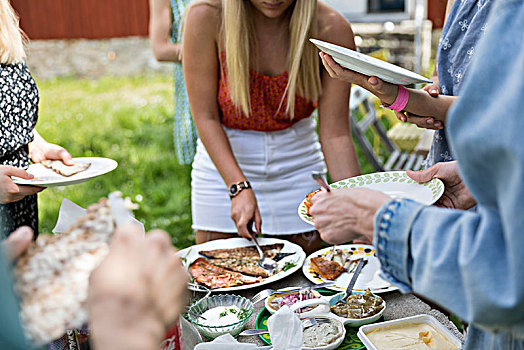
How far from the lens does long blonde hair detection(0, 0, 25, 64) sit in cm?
184

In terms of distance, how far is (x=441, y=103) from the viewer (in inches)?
67.5

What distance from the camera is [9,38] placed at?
184 centimetres

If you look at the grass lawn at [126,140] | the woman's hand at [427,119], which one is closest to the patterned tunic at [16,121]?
the woman's hand at [427,119]

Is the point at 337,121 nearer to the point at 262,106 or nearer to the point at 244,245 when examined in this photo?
the point at 262,106

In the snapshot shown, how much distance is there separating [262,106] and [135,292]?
1.58 meters

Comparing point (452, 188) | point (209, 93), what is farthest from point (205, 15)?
point (452, 188)

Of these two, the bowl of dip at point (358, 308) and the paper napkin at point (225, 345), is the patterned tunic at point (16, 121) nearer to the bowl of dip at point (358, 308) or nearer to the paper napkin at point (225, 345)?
the paper napkin at point (225, 345)

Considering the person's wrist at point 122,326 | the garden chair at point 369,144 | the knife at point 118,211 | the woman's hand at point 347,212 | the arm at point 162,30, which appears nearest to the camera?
the person's wrist at point 122,326

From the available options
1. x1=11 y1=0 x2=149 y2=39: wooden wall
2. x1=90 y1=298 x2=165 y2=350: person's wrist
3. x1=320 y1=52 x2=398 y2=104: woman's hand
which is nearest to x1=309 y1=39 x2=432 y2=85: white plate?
x1=320 y1=52 x2=398 y2=104: woman's hand

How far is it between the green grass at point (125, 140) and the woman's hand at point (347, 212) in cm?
236

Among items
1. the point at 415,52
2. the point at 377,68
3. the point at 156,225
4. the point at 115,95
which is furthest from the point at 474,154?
the point at 115,95

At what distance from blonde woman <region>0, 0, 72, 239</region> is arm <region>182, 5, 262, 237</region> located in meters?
0.56

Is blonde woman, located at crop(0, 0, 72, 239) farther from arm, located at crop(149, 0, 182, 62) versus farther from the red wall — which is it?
the red wall

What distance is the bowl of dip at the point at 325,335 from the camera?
4.39ft
